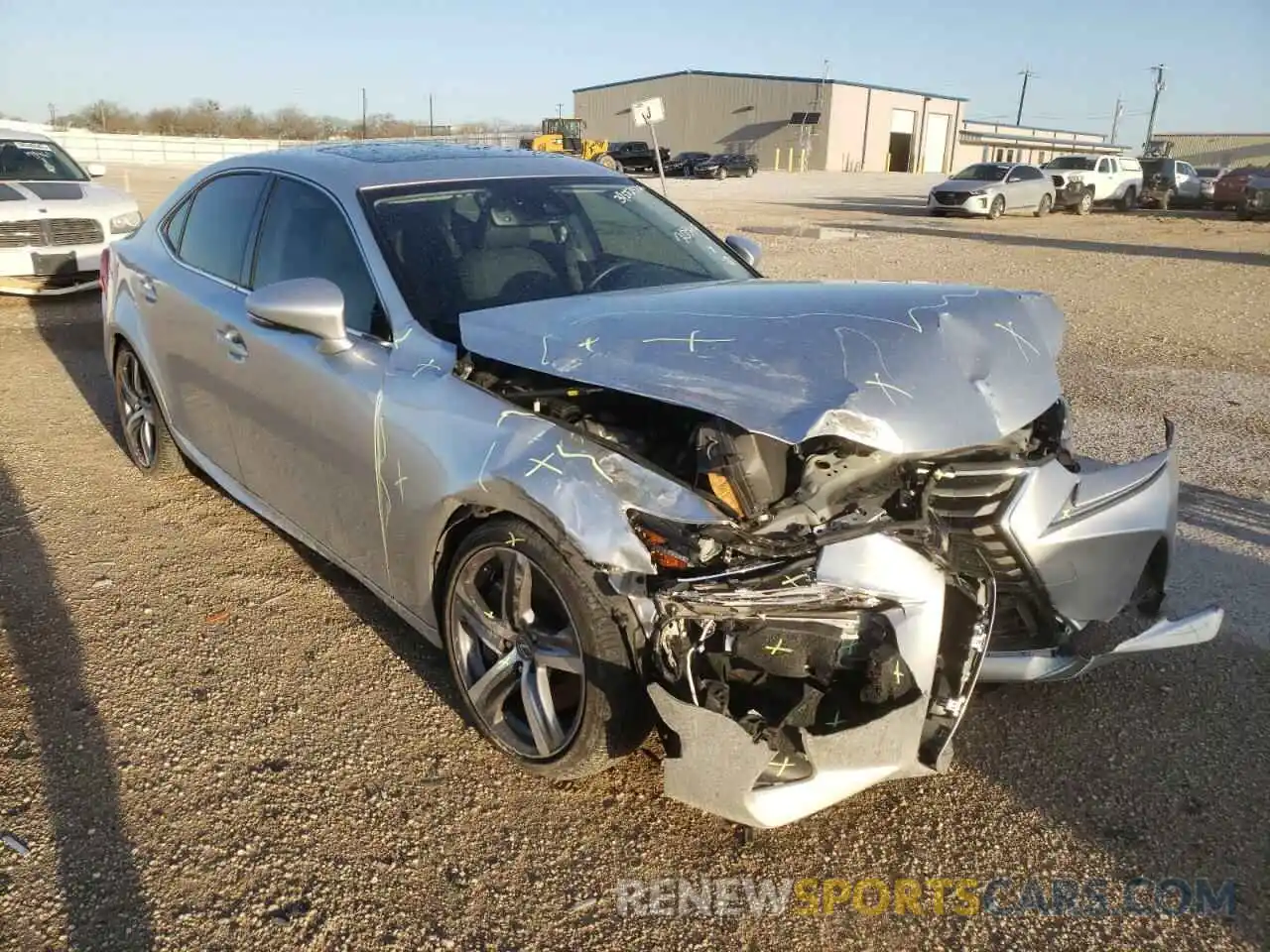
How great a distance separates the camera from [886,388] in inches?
96.3

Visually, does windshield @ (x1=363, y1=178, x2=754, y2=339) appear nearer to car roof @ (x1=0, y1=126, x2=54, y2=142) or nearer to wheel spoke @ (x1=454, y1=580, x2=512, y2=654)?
wheel spoke @ (x1=454, y1=580, x2=512, y2=654)

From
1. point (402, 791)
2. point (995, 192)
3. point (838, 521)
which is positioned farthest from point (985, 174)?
point (402, 791)

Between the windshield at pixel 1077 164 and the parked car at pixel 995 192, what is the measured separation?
256 cm

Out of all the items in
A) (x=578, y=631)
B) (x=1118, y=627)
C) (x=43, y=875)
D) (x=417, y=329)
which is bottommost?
(x=43, y=875)

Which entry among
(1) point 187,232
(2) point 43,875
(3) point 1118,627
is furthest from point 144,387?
(3) point 1118,627

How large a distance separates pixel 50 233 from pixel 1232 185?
1270 inches

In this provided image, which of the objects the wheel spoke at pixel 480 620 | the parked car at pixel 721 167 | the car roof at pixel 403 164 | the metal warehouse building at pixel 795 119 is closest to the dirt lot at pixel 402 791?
the wheel spoke at pixel 480 620

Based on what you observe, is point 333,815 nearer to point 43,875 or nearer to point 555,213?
point 43,875

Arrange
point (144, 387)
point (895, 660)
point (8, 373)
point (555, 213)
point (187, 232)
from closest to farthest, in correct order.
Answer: point (895, 660), point (555, 213), point (187, 232), point (144, 387), point (8, 373)

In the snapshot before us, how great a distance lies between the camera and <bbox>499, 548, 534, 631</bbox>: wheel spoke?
269 centimetres

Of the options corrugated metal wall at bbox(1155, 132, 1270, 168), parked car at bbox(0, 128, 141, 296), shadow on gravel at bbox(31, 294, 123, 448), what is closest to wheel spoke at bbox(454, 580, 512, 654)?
shadow on gravel at bbox(31, 294, 123, 448)

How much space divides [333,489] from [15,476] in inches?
121

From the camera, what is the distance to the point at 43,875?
2420 mm

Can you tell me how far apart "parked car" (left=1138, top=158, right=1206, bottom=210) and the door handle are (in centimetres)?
3496
